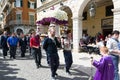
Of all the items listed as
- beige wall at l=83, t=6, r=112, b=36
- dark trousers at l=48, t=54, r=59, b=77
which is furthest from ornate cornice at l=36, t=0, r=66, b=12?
dark trousers at l=48, t=54, r=59, b=77

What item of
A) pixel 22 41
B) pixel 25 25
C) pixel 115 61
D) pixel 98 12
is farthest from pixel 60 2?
pixel 25 25

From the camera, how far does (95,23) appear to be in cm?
1980

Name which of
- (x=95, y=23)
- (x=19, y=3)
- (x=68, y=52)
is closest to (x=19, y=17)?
(x=19, y=3)

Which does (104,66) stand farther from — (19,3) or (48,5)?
(19,3)

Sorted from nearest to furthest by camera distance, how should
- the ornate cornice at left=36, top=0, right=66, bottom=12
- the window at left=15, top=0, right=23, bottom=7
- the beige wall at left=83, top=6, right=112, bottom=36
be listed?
the beige wall at left=83, top=6, right=112, bottom=36 < the ornate cornice at left=36, top=0, right=66, bottom=12 < the window at left=15, top=0, right=23, bottom=7

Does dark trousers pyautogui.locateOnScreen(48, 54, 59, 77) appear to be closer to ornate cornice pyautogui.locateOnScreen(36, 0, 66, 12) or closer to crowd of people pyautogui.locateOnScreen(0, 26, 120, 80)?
crowd of people pyautogui.locateOnScreen(0, 26, 120, 80)

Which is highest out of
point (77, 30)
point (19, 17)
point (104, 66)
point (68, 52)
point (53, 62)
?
point (19, 17)

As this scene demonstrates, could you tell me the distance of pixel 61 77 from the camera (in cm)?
765

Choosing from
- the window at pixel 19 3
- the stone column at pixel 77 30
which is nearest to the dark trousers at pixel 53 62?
the stone column at pixel 77 30

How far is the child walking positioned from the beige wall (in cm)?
1369

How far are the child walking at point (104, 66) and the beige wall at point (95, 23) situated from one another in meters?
13.7

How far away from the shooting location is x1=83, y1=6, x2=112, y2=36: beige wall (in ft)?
61.6

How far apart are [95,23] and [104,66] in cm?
1504

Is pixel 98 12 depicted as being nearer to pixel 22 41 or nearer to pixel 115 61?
pixel 22 41
